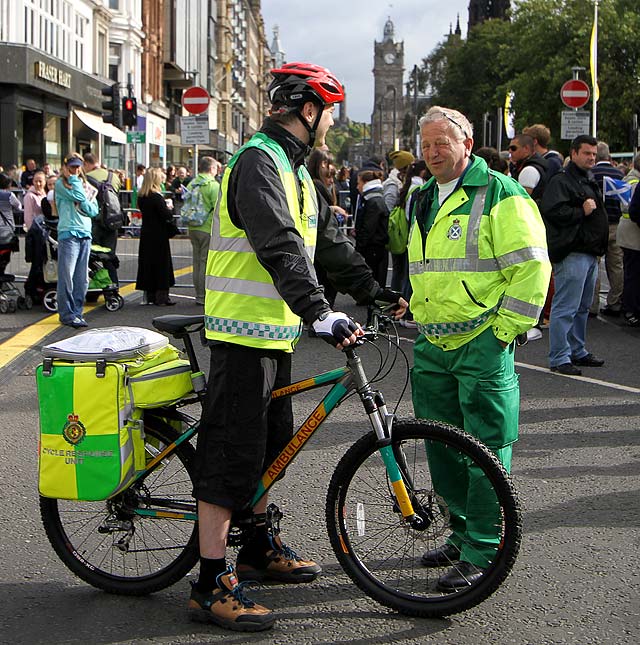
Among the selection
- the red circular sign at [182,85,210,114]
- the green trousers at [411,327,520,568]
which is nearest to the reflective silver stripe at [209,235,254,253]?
the green trousers at [411,327,520,568]

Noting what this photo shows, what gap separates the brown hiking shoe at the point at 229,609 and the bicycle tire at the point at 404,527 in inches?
15.3

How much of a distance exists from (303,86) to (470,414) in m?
1.46

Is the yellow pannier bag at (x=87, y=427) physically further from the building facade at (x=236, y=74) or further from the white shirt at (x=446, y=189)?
the building facade at (x=236, y=74)

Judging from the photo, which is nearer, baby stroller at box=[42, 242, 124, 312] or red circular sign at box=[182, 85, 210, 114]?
baby stroller at box=[42, 242, 124, 312]

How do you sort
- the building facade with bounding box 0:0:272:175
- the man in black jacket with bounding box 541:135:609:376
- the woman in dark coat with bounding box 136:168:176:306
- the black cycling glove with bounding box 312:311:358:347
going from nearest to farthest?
the black cycling glove with bounding box 312:311:358:347
the man in black jacket with bounding box 541:135:609:376
the woman in dark coat with bounding box 136:168:176:306
the building facade with bounding box 0:0:272:175

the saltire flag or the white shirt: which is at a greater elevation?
the saltire flag

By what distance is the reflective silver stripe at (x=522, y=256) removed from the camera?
4.48 meters

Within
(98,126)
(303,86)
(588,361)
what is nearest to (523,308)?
(303,86)

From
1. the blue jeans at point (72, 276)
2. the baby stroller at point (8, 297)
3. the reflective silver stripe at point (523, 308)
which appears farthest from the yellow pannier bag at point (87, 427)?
the baby stroller at point (8, 297)

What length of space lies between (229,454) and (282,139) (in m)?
1.16

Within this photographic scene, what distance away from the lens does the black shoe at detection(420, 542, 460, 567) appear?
4.40 metres

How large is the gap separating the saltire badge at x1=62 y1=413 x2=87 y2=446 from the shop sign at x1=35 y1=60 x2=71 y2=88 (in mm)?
34130

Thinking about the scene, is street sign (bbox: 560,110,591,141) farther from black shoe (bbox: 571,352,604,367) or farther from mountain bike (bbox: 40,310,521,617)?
mountain bike (bbox: 40,310,521,617)

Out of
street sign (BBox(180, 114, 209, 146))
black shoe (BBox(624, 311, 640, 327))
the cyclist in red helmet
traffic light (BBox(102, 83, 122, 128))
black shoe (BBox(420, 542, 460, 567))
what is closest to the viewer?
the cyclist in red helmet
